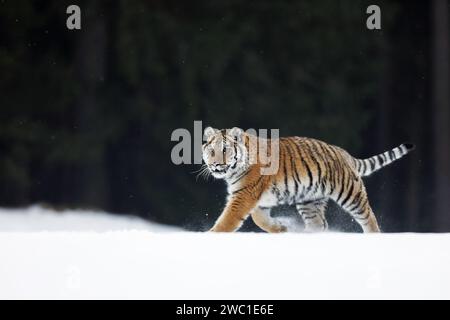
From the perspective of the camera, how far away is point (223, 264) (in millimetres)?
3705

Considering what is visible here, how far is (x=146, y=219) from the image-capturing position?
20.4ft

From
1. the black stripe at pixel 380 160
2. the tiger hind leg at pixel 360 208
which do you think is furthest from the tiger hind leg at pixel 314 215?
the black stripe at pixel 380 160

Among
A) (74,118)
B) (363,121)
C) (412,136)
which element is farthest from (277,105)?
(74,118)

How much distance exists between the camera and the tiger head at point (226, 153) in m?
4.91

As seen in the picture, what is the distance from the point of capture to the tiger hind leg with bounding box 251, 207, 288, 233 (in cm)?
502

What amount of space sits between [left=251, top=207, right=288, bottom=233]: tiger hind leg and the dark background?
3.72ft

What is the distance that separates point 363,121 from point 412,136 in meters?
0.44

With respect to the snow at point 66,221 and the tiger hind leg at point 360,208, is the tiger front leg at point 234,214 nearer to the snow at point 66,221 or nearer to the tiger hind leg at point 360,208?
the tiger hind leg at point 360,208

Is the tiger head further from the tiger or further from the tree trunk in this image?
the tree trunk

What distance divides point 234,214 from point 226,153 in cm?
43

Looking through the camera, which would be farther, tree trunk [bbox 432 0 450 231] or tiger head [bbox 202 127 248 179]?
tree trunk [bbox 432 0 450 231]

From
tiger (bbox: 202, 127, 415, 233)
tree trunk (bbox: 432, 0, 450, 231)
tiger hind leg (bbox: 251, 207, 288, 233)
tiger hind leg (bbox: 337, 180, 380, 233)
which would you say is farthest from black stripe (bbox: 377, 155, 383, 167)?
tiger hind leg (bbox: 251, 207, 288, 233)

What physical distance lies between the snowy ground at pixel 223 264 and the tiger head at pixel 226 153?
0.60 meters

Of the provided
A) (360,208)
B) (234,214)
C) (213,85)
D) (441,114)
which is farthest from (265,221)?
(441,114)
